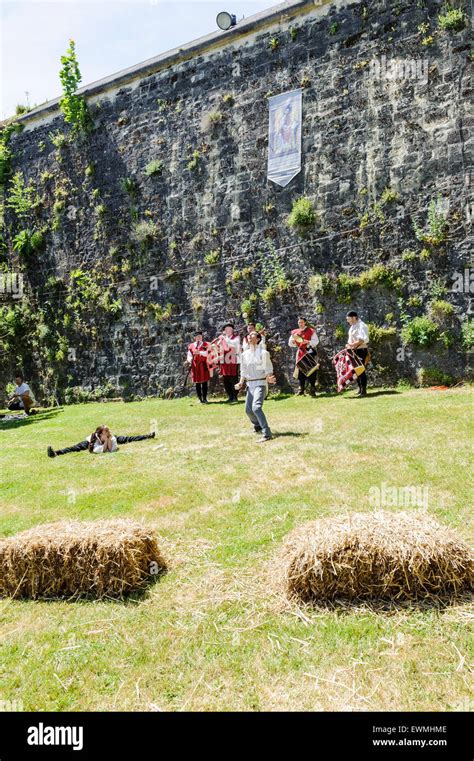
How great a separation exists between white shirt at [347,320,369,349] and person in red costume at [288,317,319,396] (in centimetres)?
103

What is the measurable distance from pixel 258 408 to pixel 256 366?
0.85 m

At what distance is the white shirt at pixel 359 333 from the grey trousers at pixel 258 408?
4.03 m

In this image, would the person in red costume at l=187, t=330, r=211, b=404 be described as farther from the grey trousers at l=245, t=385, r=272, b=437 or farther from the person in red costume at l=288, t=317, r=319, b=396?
the grey trousers at l=245, t=385, r=272, b=437

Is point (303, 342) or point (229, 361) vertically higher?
point (303, 342)

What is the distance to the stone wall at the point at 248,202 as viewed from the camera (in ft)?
39.7

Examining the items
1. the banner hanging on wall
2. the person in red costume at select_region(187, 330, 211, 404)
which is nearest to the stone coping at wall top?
the banner hanging on wall

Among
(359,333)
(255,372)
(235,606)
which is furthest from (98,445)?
(359,333)

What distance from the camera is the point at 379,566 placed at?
3.53m

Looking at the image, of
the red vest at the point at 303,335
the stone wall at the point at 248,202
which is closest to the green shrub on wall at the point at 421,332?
the stone wall at the point at 248,202

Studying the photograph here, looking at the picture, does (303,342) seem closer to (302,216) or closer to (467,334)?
(302,216)

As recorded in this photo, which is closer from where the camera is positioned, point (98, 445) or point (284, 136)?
point (98, 445)
